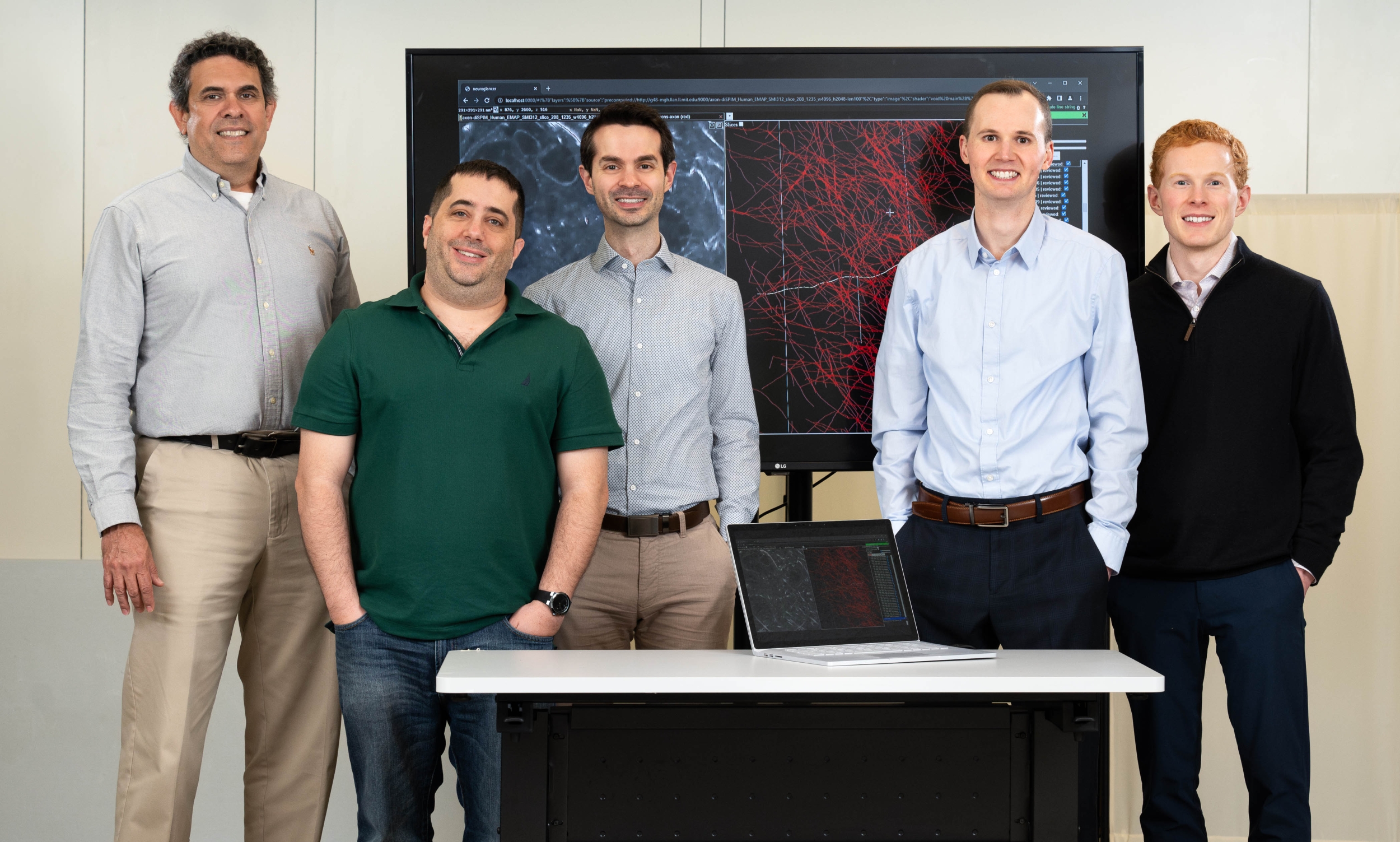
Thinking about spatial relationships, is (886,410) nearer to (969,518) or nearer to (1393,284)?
(969,518)

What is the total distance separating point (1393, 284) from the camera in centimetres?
364

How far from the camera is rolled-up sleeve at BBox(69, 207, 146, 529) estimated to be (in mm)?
2463

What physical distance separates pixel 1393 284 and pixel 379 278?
11.7 feet

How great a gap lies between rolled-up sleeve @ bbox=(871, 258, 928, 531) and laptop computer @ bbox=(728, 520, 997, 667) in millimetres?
581

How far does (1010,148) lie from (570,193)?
1.22 m

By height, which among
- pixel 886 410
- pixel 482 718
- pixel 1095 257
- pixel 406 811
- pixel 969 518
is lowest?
pixel 406 811

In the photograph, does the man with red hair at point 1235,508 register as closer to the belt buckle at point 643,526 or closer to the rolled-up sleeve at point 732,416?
the rolled-up sleeve at point 732,416

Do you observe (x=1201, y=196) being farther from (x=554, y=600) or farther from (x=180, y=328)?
(x=180, y=328)

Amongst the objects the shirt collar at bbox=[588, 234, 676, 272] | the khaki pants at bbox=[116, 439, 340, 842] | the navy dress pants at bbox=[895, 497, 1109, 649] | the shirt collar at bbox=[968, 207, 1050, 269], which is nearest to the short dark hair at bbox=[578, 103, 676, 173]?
the shirt collar at bbox=[588, 234, 676, 272]

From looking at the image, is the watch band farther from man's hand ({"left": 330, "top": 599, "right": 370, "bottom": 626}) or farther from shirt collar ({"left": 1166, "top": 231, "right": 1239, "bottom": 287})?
shirt collar ({"left": 1166, "top": 231, "right": 1239, "bottom": 287})

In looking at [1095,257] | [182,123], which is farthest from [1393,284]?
[182,123]

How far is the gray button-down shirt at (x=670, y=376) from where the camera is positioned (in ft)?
8.99

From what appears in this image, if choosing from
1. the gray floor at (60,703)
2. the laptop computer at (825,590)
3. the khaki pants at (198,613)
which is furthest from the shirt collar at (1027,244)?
the gray floor at (60,703)

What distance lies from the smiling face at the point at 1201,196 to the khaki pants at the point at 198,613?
2.32 m
